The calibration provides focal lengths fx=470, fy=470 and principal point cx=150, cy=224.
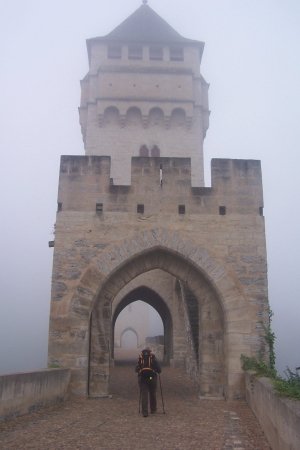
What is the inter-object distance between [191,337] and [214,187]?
17.8ft

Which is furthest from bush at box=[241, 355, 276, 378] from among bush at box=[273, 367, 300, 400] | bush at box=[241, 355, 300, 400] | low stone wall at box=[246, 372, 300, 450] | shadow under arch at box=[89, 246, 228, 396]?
bush at box=[273, 367, 300, 400]

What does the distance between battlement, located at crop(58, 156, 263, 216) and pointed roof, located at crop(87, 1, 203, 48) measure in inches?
542

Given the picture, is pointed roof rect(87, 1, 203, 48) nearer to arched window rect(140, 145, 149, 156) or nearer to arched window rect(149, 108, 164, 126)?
arched window rect(149, 108, 164, 126)

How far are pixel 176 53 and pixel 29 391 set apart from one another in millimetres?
18785

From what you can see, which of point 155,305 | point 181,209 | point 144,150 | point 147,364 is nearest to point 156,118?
point 144,150

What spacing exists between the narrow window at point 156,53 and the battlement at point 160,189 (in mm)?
13138

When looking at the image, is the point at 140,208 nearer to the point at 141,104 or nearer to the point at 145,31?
the point at 141,104

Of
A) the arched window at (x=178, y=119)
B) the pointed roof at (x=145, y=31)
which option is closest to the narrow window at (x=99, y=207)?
the arched window at (x=178, y=119)

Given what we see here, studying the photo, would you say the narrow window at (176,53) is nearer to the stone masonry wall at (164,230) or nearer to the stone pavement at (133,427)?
the stone masonry wall at (164,230)

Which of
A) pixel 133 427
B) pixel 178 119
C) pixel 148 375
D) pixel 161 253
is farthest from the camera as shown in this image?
pixel 178 119

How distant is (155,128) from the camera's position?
805 inches

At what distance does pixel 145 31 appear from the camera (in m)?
23.0

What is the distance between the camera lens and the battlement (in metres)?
9.72

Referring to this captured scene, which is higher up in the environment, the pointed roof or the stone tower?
the pointed roof
